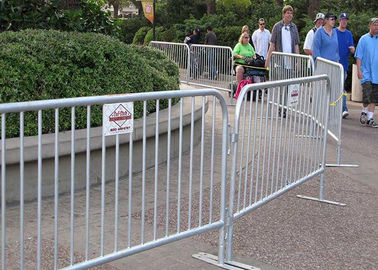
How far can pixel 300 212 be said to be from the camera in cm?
646

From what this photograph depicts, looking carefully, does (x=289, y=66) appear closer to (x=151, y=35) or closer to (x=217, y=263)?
(x=217, y=263)

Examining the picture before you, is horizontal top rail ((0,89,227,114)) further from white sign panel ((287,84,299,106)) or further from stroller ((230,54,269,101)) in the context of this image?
stroller ((230,54,269,101))

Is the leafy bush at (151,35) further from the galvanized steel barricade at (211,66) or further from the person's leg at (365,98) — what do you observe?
the person's leg at (365,98)

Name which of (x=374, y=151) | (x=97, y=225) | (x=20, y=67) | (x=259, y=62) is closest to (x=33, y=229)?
(x=97, y=225)

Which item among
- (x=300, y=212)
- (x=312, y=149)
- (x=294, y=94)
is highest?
(x=294, y=94)

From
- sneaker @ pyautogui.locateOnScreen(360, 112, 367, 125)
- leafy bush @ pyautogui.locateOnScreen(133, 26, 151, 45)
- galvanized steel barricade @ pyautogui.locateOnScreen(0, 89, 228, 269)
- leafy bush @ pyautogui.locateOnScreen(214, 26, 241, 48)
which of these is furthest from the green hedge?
leafy bush @ pyautogui.locateOnScreen(133, 26, 151, 45)

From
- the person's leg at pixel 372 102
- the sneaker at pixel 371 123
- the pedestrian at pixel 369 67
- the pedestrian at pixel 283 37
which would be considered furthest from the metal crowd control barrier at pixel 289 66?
the sneaker at pixel 371 123

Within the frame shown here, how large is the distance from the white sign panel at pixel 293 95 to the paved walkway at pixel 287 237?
111 cm

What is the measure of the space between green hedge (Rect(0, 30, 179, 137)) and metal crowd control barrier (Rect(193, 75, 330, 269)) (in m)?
2.14

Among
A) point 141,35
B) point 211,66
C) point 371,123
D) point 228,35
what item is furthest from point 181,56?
point 141,35

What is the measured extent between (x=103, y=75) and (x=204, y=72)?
8.20 metres

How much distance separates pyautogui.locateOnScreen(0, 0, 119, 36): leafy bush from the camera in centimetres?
871

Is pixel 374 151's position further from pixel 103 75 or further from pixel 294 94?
pixel 103 75

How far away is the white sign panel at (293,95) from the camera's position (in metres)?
6.17
